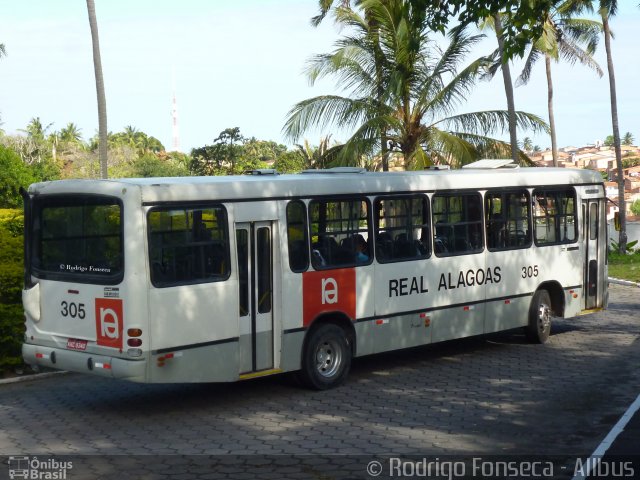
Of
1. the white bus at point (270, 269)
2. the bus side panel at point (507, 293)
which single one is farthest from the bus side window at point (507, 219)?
the bus side panel at point (507, 293)

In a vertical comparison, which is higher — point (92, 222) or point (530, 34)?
point (530, 34)

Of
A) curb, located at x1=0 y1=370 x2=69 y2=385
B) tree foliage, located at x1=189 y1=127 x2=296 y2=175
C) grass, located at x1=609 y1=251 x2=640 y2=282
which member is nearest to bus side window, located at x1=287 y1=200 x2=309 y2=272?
curb, located at x1=0 y1=370 x2=69 y2=385

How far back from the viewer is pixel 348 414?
37.2 ft

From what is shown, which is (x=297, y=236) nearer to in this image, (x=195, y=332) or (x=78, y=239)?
(x=195, y=332)

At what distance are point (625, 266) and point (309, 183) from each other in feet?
71.9

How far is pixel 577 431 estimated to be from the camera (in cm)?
1038

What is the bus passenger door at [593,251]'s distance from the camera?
17.2 metres

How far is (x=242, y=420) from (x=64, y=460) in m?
2.43

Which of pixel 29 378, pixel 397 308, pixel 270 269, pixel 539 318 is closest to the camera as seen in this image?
pixel 270 269

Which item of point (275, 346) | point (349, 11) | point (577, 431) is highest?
point (349, 11)

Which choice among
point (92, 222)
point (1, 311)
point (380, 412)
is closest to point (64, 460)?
point (92, 222)

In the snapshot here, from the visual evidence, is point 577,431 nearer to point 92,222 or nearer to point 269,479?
point 269,479

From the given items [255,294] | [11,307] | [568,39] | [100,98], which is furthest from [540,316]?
[568,39]

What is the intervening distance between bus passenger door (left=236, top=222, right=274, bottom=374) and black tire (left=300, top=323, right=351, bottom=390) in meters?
0.63
